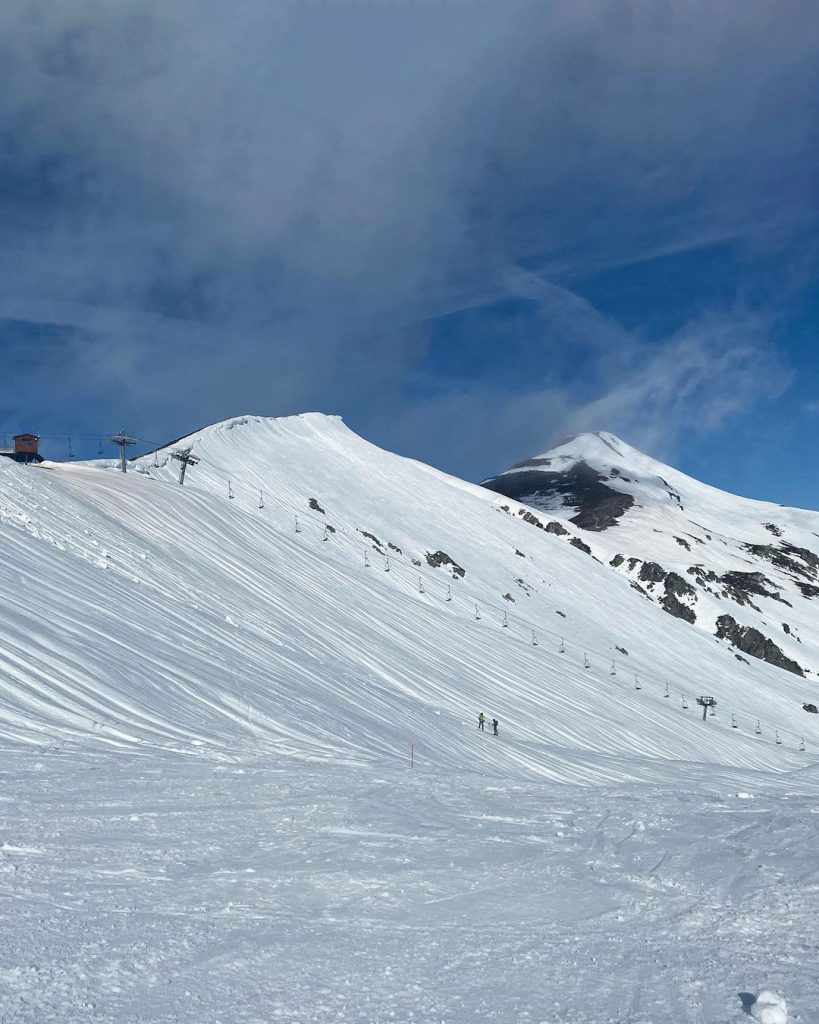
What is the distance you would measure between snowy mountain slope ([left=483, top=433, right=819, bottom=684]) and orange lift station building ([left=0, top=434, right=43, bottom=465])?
204 feet

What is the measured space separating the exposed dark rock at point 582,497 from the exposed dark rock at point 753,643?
1789 inches

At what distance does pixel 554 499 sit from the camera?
566 ft

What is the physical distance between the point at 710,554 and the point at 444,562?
2956 inches

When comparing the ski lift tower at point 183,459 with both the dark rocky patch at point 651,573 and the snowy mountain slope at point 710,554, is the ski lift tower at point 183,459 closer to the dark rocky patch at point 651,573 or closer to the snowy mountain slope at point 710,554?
the snowy mountain slope at point 710,554

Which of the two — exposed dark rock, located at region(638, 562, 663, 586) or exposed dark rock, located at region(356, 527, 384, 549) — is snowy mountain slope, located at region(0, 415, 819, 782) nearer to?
exposed dark rock, located at region(356, 527, 384, 549)

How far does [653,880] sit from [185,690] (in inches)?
505

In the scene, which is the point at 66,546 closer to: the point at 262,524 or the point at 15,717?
the point at 15,717

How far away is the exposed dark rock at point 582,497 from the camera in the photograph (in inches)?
5507

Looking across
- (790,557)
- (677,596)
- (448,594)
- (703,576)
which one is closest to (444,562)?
(448,594)

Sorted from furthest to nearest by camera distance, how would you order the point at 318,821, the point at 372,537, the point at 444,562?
1. the point at 444,562
2. the point at 372,537
3. the point at 318,821

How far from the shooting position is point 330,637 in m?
31.7

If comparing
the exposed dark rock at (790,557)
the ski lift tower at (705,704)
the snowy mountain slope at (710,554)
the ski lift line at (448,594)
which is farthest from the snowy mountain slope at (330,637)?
the exposed dark rock at (790,557)

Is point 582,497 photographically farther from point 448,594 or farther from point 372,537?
point 448,594

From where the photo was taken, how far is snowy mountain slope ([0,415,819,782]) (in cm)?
1709
